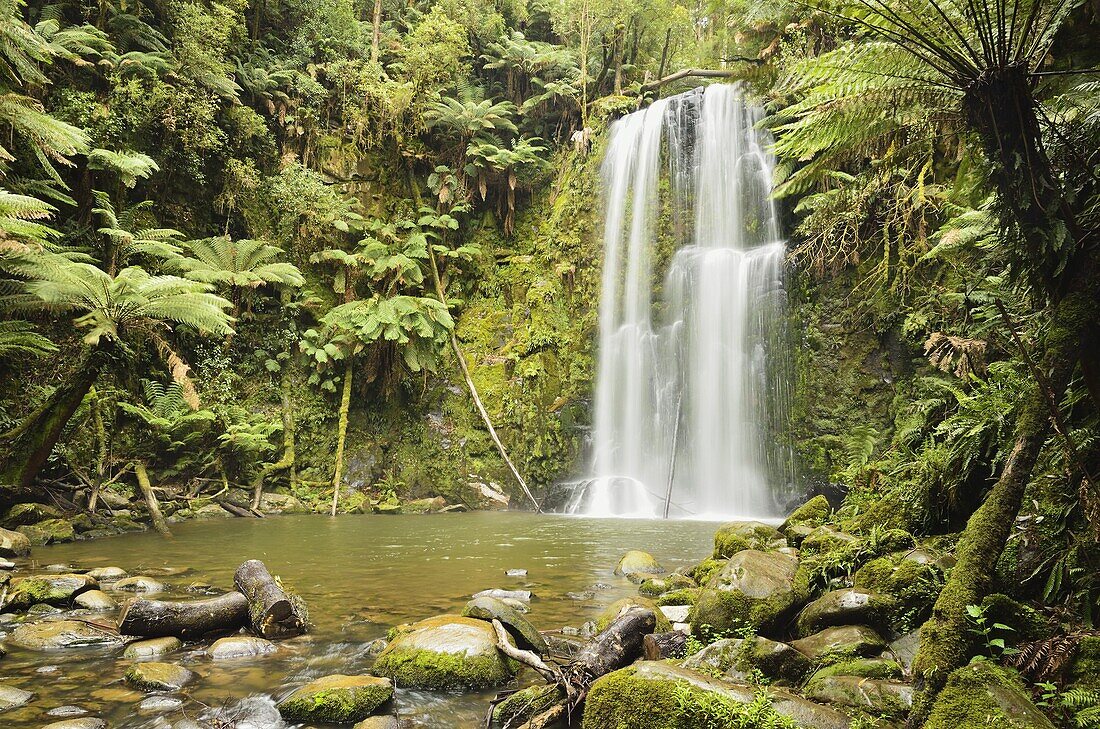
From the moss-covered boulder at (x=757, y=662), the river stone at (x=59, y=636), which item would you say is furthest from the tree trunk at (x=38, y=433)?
the moss-covered boulder at (x=757, y=662)

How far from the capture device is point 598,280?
1595cm

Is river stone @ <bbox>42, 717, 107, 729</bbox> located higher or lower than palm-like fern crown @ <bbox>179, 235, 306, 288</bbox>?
lower

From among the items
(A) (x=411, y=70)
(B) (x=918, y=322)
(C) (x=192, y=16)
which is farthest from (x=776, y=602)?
(A) (x=411, y=70)

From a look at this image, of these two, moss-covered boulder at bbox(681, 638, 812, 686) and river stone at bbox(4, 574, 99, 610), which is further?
river stone at bbox(4, 574, 99, 610)

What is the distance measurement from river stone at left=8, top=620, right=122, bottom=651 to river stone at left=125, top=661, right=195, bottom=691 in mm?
875

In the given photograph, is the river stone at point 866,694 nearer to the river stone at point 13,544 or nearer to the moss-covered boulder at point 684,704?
the moss-covered boulder at point 684,704

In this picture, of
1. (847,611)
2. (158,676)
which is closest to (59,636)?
(158,676)

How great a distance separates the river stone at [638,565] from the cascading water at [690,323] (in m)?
5.74

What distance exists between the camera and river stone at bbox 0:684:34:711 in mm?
3238

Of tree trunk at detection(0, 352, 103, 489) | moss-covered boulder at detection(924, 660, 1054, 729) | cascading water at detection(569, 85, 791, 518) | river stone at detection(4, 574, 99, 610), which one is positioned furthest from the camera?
cascading water at detection(569, 85, 791, 518)

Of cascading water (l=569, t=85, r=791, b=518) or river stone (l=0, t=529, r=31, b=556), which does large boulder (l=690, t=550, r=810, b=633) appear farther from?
cascading water (l=569, t=85, r=791, b=518)

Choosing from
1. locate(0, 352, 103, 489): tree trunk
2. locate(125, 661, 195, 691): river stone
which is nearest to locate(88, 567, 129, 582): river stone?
locate(0, 352, 103, 489): tree trunk

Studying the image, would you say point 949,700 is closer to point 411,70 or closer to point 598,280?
point 598,280

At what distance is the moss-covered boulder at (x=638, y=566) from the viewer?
21.4 feet
